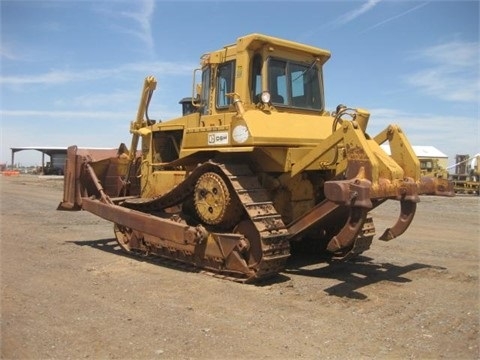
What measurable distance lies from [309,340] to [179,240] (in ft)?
11.1

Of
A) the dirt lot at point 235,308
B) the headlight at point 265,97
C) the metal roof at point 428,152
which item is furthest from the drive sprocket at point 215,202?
the metal roof at point 428,152

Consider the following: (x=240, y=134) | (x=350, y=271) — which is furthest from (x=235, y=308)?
(x=350, y=271)

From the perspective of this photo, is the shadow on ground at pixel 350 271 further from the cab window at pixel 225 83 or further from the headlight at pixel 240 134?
the cab window at pixel 225 83

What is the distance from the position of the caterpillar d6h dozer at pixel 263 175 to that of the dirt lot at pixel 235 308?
52 centimetres

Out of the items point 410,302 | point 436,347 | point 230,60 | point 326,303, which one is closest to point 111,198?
point 230,60

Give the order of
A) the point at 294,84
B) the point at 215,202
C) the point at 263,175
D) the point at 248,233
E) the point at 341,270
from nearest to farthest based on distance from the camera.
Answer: the point at 248,233, the point at 215,202, the point at 263,175, the point at 341,270, the point at 294,84

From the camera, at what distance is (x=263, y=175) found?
7.47 m

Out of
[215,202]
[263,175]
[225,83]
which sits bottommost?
[215,202]

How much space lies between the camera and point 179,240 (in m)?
7.57

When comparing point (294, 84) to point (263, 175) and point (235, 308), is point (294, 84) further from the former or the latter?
point (235, 308)

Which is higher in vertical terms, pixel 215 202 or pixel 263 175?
pixel 263 175

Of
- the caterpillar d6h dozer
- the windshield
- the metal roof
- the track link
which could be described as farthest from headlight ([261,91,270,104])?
the metal roof

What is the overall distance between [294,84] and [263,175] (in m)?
1.60

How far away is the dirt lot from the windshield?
2.56 meters
